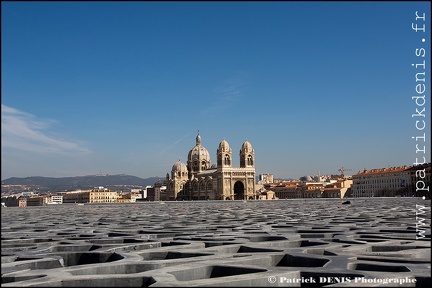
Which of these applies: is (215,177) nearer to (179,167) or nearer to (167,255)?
(179,167)

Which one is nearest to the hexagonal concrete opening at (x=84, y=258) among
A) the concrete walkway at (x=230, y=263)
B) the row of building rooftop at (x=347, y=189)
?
the concrete walkway at (x=230, y=263)

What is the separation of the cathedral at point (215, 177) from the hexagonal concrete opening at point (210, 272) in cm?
9545

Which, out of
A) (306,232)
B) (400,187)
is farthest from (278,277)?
(400,187)

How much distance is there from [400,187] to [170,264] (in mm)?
99372

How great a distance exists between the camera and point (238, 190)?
108 meters

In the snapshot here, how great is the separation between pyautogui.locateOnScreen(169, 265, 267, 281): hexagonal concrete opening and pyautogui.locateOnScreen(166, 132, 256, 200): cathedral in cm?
9545

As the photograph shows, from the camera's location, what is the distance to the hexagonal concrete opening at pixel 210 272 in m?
6.01

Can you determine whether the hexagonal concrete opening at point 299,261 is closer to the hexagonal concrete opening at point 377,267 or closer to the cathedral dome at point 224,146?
the hexagonal concrete opening at point 377,267

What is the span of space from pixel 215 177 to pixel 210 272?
10020cm

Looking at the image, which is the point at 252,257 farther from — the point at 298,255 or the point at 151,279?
the point at 151,279

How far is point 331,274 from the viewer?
18.2 ft

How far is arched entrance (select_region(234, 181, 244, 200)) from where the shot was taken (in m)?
107

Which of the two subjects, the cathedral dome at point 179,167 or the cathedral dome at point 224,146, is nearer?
the cathedral dome at point 224,146

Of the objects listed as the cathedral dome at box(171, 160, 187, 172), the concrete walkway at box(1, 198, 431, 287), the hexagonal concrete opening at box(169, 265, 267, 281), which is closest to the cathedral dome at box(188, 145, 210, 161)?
the cathedral dome at box(171, 160, 187, 172)
